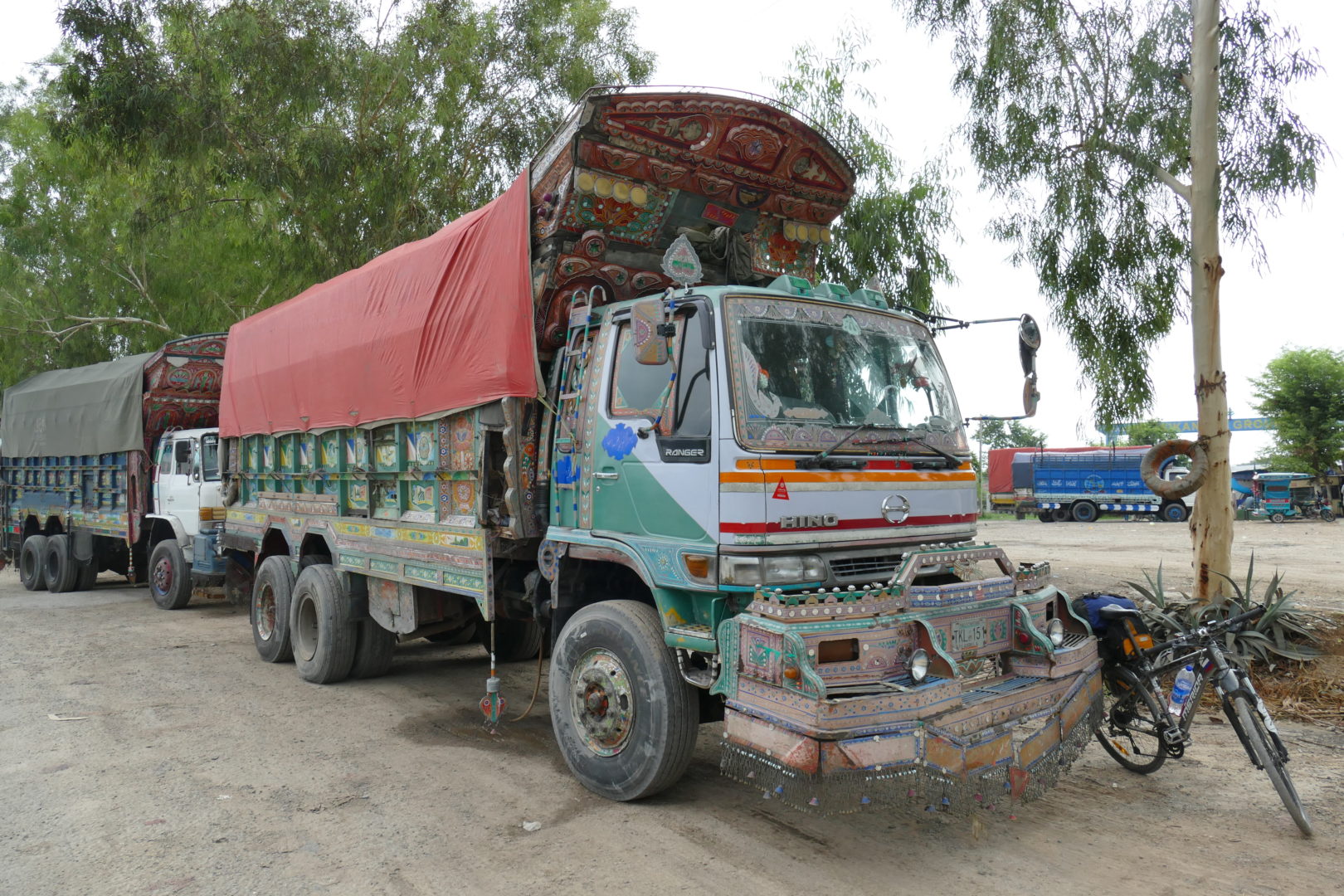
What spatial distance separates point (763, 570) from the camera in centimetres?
425

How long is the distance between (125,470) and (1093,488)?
33.3 m

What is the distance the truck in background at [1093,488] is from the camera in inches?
1358

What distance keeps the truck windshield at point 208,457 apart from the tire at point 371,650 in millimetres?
5518

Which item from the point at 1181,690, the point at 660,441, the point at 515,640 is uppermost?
the point at 660,441

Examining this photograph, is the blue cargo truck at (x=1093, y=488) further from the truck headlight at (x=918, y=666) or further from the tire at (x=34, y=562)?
the truck headlight at (x=918, y=666)

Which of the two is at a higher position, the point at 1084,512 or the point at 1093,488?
the point at 1093,488

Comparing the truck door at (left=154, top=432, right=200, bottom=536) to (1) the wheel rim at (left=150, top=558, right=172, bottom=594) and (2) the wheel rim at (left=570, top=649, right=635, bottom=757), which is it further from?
(2) the wheel rim at (left=570, top=649, right=635, bottom=757)

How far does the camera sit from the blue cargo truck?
3450 centimetres

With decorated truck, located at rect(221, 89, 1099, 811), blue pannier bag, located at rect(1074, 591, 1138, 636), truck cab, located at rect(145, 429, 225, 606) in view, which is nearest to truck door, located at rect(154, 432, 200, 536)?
truck cab, located at rect(145, 429, 225, 606)

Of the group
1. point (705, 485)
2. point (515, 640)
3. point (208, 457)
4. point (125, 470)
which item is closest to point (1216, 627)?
point (705, 485)

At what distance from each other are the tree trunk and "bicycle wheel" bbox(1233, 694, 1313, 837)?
3811 mm

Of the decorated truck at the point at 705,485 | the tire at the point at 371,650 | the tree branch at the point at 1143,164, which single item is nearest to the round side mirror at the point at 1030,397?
the decorated truck at the point at 705,485

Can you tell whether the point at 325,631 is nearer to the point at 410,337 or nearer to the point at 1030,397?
the point at 410,337

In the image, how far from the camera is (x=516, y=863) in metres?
4.08
